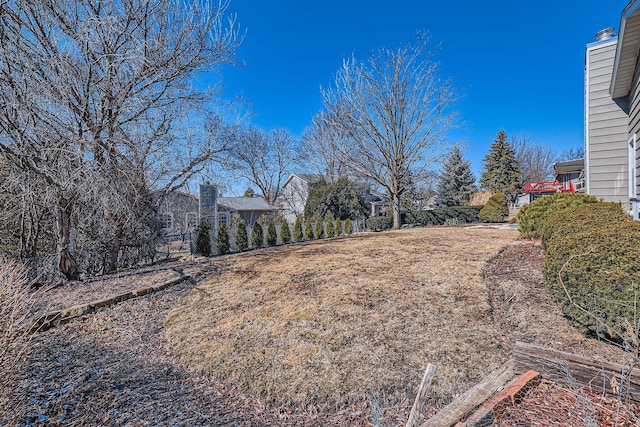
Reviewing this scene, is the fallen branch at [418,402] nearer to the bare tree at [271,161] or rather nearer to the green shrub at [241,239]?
the green shrub at [241,239]

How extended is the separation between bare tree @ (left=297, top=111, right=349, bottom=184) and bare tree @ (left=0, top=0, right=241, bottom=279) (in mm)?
11378

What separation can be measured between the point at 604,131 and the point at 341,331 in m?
6.07

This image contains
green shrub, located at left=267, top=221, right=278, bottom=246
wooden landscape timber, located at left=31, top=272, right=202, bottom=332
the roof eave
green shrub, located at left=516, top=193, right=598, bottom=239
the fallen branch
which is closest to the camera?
the fallen branch

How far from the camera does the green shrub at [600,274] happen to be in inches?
83.5

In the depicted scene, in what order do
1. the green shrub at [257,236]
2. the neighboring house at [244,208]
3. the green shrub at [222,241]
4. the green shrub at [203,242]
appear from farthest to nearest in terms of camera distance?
the neighboring house at [244,208] < the green shrub at [257,236] < the green shrub at [222,241] < the green shrub at [203,242]

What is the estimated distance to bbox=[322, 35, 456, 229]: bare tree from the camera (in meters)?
14.2

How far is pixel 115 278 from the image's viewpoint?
5582 millimetres

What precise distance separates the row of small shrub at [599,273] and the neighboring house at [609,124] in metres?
2.68

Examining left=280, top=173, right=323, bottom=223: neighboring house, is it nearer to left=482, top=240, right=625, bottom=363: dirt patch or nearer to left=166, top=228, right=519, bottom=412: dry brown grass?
left=166, top=228, right=519, bottom=412: dry brown grass

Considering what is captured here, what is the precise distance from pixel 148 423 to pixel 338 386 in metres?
1.36

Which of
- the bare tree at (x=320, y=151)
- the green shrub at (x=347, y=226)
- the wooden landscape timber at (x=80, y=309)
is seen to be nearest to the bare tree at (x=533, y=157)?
the bare tree at (x=320, y=151)

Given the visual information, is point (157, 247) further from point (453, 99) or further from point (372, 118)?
point (453, 99)

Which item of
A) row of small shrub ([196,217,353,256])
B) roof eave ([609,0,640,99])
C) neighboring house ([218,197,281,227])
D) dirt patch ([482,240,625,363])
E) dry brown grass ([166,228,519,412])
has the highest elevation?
roof eave ([609,0,640,99])

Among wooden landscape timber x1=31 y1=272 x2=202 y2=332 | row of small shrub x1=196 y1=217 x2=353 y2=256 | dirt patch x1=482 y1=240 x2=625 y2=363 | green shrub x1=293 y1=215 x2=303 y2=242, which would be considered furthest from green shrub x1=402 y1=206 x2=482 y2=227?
wooden landscape timber x1=31 y1=272 x2=202 y2=332
